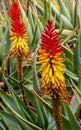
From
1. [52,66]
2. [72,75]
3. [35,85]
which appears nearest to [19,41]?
[35,85]

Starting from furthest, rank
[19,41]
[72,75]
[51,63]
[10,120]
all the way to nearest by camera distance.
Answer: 1. [72,75]
2. [10,120]
3. [19,41]
4. [51,63]

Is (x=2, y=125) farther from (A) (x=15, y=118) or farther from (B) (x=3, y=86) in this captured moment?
(B) (x=3, y=86)

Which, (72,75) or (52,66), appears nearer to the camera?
(52,66)

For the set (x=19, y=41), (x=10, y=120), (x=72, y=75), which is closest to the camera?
(x=19, y=41)

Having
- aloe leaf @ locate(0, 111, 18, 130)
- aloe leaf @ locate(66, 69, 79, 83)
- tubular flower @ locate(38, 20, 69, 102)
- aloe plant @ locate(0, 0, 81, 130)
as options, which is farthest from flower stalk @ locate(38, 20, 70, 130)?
aloe leaf @ locate(66, 69, 79, 83)

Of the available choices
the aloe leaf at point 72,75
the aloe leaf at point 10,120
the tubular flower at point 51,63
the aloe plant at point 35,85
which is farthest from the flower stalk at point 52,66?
the aloe leaf at point 72,75

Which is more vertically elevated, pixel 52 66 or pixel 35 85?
pixel 52 66

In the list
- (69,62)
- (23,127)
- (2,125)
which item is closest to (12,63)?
(69,62)

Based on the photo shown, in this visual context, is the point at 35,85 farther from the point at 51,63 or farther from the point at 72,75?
the point at 51,63
